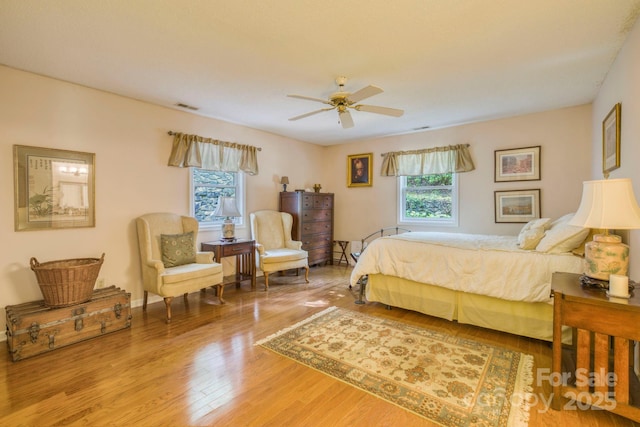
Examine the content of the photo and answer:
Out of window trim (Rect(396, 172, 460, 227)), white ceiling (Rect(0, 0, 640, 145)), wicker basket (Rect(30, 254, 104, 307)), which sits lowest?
wicker basket (Rect(30, 254, 104, 307))

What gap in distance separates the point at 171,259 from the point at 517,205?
4695 mm

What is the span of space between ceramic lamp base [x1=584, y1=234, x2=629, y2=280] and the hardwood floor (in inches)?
32.6

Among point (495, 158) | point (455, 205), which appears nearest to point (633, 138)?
point (495, 158)

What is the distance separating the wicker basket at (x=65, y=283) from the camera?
262 centimetres

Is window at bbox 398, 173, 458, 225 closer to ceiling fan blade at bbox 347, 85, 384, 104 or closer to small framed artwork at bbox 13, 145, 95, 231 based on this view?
ceiling fan blade at bbox 347, 85, 384, 104

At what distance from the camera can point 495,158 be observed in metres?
4.56

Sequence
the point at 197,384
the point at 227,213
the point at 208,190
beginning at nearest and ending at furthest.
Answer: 1. the point at 197,384
2. the point at 227,213
3. the point at 208,190

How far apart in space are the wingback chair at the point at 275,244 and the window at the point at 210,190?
0.33m

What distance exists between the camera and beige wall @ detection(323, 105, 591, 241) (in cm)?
403

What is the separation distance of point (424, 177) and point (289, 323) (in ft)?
11.6

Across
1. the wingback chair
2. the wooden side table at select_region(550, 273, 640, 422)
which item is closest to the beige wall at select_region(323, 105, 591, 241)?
the wingback chair

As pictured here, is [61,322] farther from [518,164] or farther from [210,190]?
[518,164]

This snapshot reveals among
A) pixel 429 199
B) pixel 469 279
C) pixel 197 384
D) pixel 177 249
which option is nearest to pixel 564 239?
pixel 469 279

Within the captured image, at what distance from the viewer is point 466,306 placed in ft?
9.89
